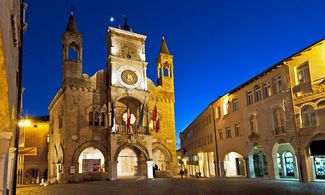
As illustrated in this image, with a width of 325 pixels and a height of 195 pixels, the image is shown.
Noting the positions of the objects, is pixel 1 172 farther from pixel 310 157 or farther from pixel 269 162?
pixel 269 162

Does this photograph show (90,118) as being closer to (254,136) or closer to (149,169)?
(149,169)

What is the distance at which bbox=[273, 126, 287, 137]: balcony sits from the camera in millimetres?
22830

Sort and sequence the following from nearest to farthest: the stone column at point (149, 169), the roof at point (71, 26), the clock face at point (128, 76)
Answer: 1. the stone column at point (149, 169)
2. the roof at point (71, 26)
3. the clock face at point (128, 76)

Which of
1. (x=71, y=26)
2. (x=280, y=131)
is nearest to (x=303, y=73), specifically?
(x=280, y=131)

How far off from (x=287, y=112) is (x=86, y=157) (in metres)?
21.7

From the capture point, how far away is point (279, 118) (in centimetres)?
2361

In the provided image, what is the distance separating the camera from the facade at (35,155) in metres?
39.8

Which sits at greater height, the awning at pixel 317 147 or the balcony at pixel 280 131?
the balcony at pixel 280 131

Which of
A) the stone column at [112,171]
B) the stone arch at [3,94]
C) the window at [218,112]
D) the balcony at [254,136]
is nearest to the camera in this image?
the stone arch at [3,94]

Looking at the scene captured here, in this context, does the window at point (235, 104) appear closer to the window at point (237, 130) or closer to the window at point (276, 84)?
the window at point (237, 130)

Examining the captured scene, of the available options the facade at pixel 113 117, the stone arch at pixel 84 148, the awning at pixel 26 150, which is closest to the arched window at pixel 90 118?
the facade at pixel 113 117

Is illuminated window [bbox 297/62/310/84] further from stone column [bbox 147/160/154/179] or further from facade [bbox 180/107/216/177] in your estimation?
stone column [bbox 147/160/154/179]

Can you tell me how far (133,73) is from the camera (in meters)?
34.6

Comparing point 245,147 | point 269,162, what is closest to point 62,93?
point 245,147
